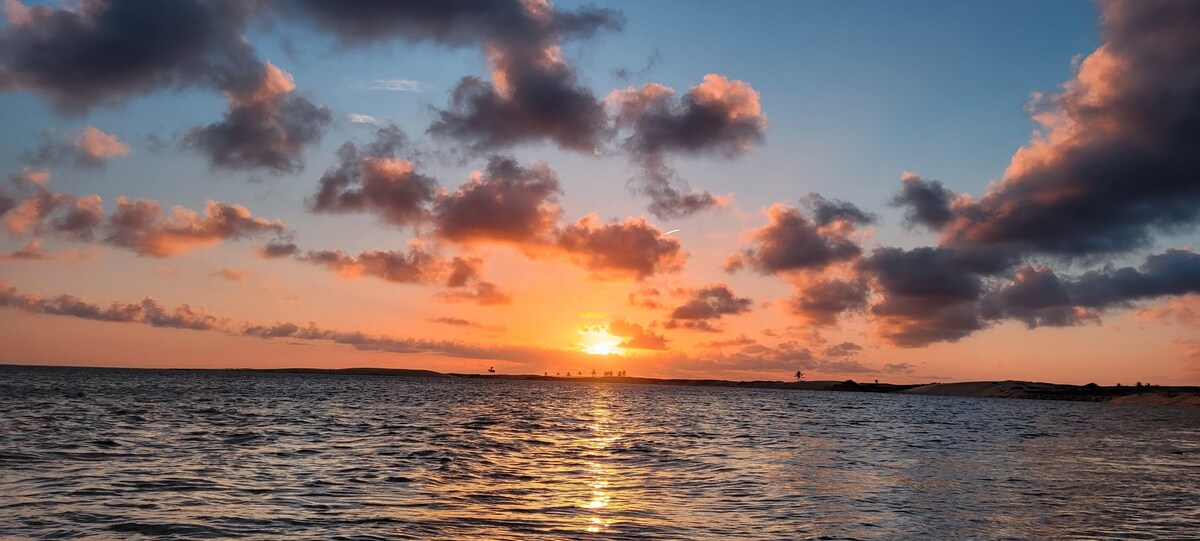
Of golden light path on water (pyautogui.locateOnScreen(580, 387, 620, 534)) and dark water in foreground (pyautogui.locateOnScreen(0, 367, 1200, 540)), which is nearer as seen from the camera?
dark water in foreground (pyautogui.locateOnScreen(0, 367, 1200, 540))

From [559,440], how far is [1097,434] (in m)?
54.6

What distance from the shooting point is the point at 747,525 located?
23.6 metres

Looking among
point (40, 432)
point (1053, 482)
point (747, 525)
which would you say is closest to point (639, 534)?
point (747, 525)

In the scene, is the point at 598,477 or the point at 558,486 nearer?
the point at 558,486

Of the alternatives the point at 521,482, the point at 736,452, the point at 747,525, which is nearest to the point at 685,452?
the point at 736,452

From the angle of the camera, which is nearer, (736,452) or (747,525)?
(747,525)

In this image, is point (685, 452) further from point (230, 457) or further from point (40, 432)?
point (40, 432)

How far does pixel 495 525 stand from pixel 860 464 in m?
26.1

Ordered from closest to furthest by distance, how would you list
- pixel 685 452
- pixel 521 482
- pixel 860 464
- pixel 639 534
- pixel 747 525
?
pixel 639 534 < pixel 747 525 < pixel 521 482 < pixel 860 464 < pixel 685 452

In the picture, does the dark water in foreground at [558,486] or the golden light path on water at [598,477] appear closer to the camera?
the dark water in foreground at [558,486]

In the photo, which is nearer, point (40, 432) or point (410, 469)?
point (410, 469)

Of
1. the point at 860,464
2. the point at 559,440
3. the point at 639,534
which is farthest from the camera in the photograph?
the point at 559,440

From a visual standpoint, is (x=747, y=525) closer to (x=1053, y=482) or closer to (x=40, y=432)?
(x=1053, y=482)

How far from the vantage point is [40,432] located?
49.1 m
